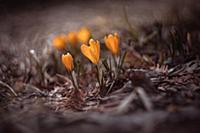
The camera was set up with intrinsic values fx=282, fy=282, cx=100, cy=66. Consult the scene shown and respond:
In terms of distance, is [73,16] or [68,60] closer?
[68,60]

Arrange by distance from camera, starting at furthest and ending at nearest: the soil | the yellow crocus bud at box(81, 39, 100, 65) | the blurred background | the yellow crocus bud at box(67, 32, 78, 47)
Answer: the blurred background
the yellow crocus bud at box(67, 32, 78, 47)
the yellow crocus bud at box(81, 39, 100, 65)
the soil

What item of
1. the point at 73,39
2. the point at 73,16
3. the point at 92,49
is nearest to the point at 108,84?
the point at 92,49

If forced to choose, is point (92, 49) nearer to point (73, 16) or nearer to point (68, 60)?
point (68, 60)

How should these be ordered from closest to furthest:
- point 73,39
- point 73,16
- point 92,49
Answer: point 92,49 → point 73,39 → point 73,16

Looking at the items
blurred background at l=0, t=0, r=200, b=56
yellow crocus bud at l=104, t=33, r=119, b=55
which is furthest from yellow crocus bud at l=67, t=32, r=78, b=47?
yellow crocus bud at l=104, t=33, r=119, b=55

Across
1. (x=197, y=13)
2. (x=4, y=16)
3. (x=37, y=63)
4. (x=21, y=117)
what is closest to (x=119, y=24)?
(x=197, y=13)

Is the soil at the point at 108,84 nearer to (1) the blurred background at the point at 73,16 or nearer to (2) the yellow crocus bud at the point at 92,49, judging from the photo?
(1) the blurred background at the point at 73,16

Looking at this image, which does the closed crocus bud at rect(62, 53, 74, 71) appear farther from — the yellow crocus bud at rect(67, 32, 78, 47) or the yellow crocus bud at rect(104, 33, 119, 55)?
the yellow crocus bud at rect(67, 32, 78, 47)

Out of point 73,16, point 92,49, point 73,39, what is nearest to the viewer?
point 92,49

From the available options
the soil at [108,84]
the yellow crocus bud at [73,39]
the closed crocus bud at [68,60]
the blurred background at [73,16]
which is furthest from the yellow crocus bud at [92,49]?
the blurred background at [73,16]
